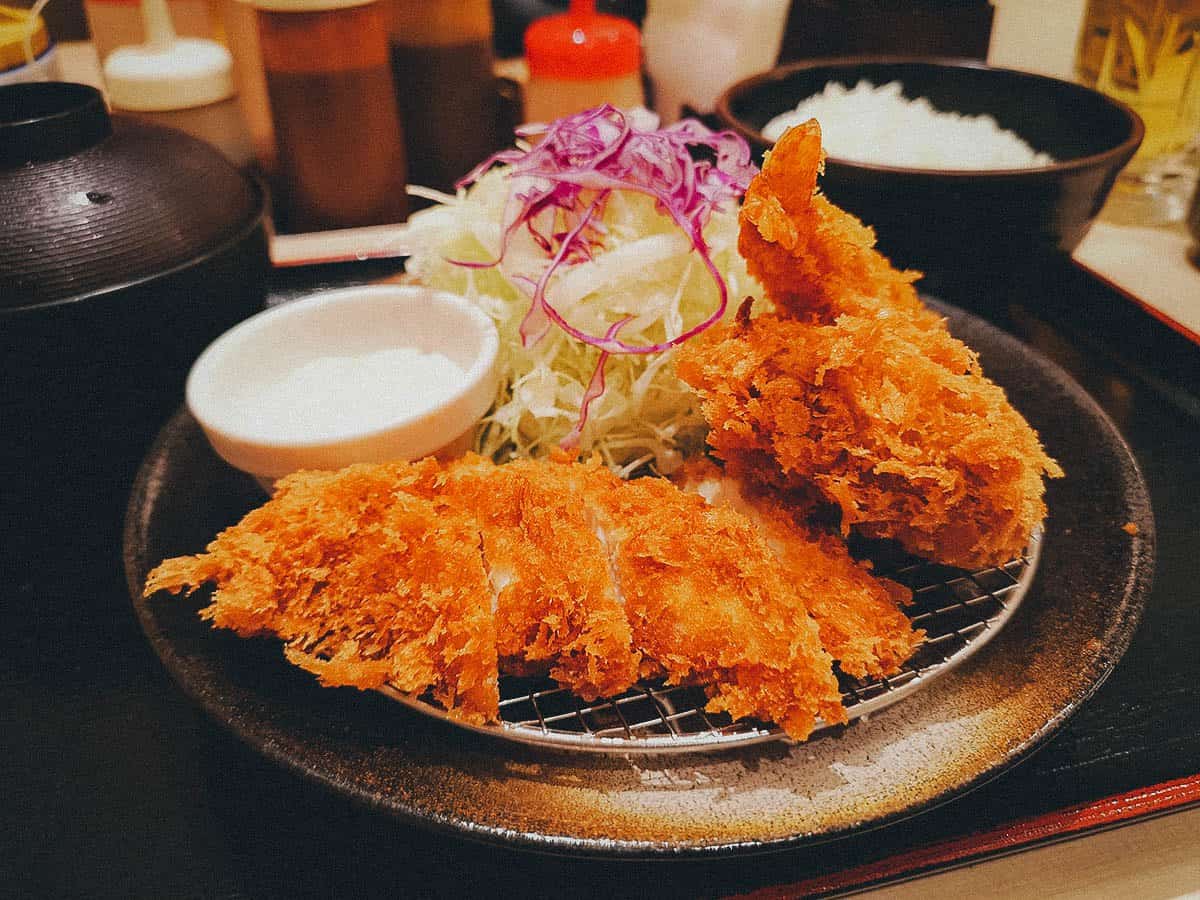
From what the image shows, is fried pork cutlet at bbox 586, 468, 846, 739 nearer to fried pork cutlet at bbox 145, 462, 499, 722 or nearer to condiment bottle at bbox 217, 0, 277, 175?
fried pork cutlet at bbox 145, 462, 499, 722

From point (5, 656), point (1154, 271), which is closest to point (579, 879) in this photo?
point (5, 656)

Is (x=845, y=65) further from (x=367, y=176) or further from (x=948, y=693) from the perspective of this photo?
(x=948, y=693)

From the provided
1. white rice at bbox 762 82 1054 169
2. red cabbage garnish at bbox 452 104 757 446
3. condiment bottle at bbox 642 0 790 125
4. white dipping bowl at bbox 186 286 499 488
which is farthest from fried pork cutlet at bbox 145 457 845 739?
condiment bottle at bbox 642 0 790 125

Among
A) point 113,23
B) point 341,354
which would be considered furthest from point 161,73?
point 341,354

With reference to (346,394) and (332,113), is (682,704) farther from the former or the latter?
(332,113)

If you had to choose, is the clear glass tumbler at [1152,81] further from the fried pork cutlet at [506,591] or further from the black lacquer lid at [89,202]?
the black lacquer lid at [89,202]
